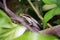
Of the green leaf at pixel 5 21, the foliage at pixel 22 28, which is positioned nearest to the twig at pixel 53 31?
the foliage at pixel 22 28

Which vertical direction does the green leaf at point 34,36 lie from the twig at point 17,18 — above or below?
below

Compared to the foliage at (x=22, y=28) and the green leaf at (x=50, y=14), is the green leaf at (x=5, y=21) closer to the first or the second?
the foliage at (x=22, y=28)

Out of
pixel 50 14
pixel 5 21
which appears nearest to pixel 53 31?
pixel 50 14

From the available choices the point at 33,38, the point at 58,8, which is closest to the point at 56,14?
the point at 58,8

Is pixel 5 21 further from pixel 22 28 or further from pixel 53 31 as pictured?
pixel 53 31

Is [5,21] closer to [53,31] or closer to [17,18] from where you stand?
[17,18]

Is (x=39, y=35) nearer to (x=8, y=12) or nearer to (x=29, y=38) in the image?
(x=29, y=38)

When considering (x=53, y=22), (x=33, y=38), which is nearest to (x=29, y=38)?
(x=33, y=38)

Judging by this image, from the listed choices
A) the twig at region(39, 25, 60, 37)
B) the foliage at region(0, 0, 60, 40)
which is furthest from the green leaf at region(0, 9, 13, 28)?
the twig at region(39, 25, 60, 37)

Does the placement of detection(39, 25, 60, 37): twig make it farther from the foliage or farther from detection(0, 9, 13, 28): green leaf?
detection(0, 9, 13, 28): green leaf
